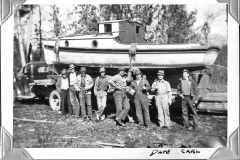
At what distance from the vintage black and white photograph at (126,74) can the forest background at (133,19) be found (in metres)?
0.02

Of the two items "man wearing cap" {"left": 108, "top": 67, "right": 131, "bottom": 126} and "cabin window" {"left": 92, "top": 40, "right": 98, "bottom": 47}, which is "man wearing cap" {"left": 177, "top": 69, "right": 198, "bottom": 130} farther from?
"cabin window" {"left": 92, "top": 40, "right": 98, "bottom": 47}

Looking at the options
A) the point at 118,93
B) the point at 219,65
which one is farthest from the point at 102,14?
the point at 219,65

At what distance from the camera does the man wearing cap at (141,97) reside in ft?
23.1

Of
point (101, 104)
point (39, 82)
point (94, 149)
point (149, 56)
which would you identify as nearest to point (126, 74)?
point (149, 56)

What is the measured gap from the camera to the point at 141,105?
7.13 m

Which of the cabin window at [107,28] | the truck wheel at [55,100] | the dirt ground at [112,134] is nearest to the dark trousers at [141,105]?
the dirt ground at [112,134]

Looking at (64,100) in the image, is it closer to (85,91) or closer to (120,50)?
(85,91)

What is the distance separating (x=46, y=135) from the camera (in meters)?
7.10

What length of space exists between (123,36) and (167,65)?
1508 mm

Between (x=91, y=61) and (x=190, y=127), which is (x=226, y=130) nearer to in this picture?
(x=190, y=127)

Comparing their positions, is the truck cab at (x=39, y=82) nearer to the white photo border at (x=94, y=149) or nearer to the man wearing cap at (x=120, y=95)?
the white photo border at (x=94, y=149)

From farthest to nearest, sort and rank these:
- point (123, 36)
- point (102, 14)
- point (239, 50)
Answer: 1. point (123, 36)
2. point (102, 14)
3. point (239, 50)

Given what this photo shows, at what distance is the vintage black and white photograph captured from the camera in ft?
22.9

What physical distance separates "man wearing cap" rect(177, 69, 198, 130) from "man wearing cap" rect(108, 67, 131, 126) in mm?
1363
